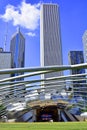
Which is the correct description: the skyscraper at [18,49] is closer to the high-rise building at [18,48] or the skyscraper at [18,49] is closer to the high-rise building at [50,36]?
the high-rise building at [18,48]

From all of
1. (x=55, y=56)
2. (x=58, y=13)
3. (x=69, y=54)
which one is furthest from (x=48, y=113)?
(x=58, y=13)

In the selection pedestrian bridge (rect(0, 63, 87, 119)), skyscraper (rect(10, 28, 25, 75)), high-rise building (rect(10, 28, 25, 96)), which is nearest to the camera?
pedestrian bridge (rect(0, 63, 87, 119))

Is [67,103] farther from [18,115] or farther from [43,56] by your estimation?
[43,56]

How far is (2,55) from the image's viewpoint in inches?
4478

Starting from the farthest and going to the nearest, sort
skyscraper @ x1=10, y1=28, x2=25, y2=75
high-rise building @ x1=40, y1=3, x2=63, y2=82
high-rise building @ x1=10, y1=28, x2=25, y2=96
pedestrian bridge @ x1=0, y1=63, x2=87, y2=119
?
high-rise building @ x1=10, y1=28, x2=25, y2=96 → skyscraper @ x1=10, y1=28, x2=25, y2=75 → high-rise building @ x1=40, y1=3, x2=63, y2=82 → pedestrian bridge @ x1=0, y1=63, x2=87, y2=119

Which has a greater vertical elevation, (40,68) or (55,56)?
(55,56)

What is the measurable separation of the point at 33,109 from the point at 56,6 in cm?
10345

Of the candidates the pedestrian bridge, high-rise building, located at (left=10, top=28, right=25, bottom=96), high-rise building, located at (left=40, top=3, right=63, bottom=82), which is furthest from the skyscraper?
the pedestrian bridge

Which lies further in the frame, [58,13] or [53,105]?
[58,13]

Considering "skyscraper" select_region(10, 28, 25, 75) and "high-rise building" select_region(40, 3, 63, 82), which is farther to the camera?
"skyscraper" select_region(10, 28, 25, 75)

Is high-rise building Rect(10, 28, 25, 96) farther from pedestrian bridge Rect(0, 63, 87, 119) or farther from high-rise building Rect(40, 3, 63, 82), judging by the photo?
pedestrian bridge Rect(0, 63, 87, 119)

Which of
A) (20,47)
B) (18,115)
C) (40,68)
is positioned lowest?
(18,115)

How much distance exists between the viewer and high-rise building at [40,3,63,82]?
14364 cm

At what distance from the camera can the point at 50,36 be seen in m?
154
